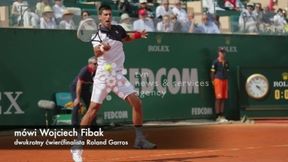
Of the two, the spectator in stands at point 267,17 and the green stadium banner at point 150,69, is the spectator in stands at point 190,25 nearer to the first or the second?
the green stadium banner at point 150,69

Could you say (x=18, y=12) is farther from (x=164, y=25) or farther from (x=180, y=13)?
(x=180, y=13)

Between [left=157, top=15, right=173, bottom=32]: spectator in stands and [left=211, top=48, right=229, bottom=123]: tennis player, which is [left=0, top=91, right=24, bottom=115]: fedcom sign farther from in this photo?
[left=211, top=48, right=229, bottom=123]: tennis player

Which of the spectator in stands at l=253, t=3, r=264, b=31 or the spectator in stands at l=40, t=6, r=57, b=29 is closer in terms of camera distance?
the spectator in stands at l=40, t=6, r=57, b=29

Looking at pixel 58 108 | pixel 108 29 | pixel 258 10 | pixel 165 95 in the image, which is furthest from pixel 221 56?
pixel 108 29

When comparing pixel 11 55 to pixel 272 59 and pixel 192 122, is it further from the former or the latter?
pixel 272 59

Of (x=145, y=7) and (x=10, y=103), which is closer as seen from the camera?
(x=10, y=103)

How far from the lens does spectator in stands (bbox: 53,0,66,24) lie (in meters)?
14.3

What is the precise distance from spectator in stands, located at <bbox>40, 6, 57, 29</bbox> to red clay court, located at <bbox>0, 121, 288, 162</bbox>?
2.79 meters

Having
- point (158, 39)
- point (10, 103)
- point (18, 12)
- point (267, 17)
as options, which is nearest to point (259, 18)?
point (267, 17)

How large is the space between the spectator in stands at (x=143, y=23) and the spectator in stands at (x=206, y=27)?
1.45 m

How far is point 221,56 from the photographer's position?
631 inches

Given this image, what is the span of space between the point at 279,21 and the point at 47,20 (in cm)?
761

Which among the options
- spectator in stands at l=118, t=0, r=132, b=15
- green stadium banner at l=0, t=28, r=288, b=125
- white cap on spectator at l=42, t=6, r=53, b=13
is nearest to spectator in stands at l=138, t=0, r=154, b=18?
spectator in stands at l=118, t=0, r=132, b=15

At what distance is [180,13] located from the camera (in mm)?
16703
